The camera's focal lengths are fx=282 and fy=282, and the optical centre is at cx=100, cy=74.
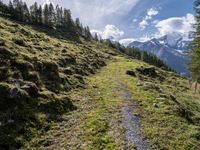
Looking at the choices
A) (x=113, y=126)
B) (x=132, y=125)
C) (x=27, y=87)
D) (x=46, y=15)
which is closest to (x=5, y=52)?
(x=27, y=87)

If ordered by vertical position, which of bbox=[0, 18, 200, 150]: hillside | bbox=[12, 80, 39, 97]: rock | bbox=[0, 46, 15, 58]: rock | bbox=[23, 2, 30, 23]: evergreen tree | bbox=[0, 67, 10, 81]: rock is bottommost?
bbox=[0, 18, 200, 150]: hillside

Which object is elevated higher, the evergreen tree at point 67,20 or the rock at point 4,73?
the evergreen tree at point 67,20

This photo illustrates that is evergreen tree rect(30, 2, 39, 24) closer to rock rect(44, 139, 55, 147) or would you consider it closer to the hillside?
the hillside

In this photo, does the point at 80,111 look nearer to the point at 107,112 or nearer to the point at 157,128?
the point at 107,112

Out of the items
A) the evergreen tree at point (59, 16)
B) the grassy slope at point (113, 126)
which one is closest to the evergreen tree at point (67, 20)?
the evergreen tree at point (59, 16)

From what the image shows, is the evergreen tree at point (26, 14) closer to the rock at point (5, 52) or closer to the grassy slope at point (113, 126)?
the rock at point (5, 52)

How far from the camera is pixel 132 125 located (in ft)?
78.4

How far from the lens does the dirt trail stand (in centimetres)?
2031

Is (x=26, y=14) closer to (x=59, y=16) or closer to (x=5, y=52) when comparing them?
(x=59, y=16)

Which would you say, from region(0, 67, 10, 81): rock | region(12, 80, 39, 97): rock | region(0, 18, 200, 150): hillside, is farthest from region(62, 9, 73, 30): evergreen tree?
region(12, 80, 39, 97): rock

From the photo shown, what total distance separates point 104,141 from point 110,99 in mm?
12459

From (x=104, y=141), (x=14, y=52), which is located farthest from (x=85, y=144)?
(x=14, y=52)

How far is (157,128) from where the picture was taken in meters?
23.3

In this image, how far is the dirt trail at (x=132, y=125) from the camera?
20.3 metres
